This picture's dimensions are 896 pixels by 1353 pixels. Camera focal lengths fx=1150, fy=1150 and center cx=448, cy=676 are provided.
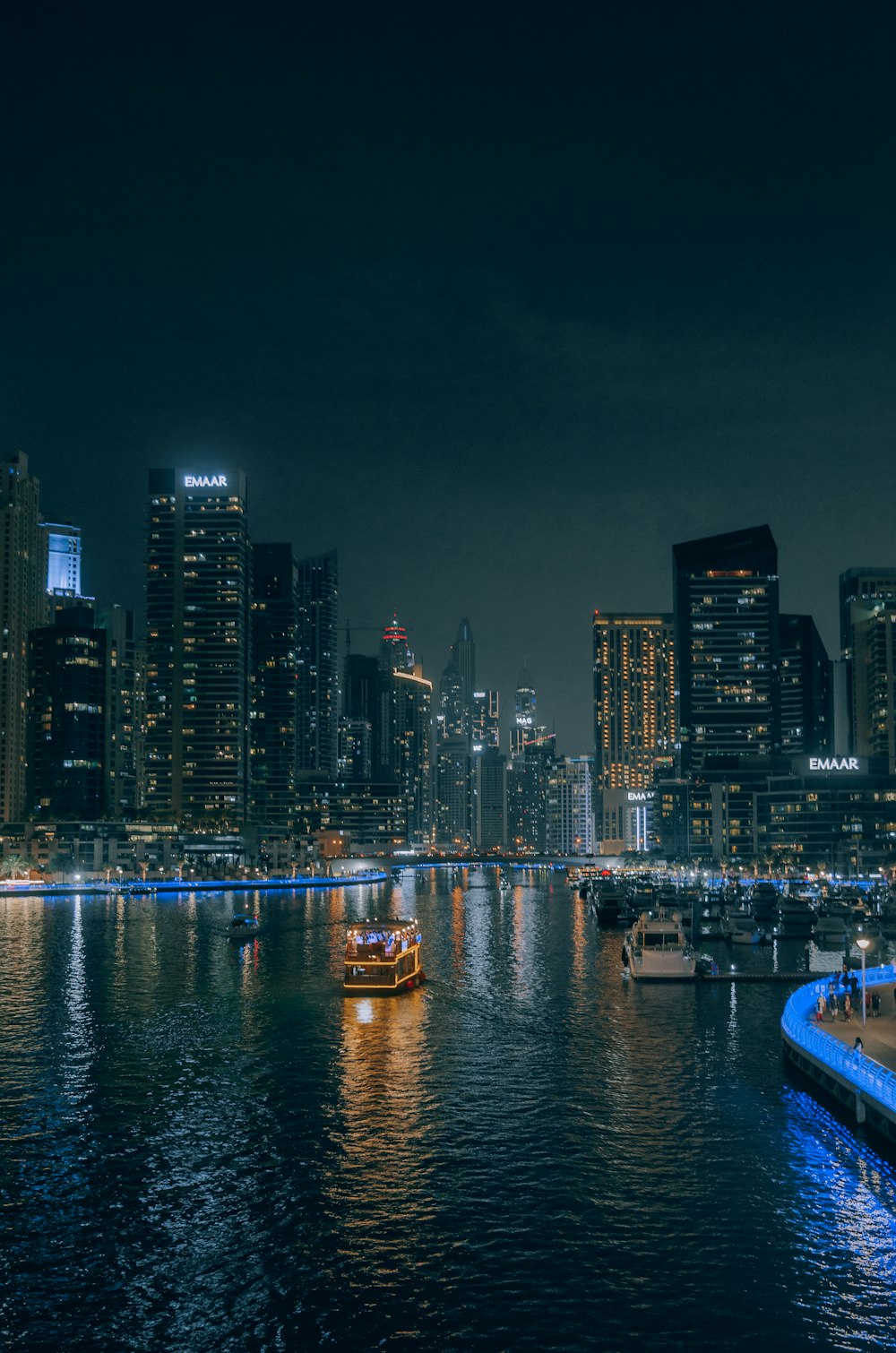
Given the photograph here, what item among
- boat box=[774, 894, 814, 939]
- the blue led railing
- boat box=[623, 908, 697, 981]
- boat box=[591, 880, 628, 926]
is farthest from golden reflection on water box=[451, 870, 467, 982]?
boat box=[774, 894, 814, 939]

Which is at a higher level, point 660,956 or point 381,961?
point 381,961

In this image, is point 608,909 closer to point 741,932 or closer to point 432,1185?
point 741,932

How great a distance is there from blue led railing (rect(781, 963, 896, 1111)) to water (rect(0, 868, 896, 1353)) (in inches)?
88.3

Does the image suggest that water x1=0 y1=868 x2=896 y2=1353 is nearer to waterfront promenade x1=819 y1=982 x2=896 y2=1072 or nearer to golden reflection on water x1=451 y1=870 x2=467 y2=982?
waterfront promenade x1=819 y1=982 x2=896 y2=1072

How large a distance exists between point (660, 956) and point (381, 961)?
25.3 m

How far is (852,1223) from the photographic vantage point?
4134 centimetres

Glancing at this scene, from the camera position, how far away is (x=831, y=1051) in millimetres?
57344

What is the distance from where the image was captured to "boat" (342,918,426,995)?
97.2 m

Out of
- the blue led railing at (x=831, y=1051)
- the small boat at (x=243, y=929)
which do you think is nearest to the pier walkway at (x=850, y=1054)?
the blue led railing at (x=831, y=1051)

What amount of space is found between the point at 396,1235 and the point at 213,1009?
5261 centimetres

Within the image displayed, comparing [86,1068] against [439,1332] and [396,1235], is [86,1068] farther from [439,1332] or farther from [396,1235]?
[439,1332]

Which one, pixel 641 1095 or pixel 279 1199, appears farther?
pixel 641 1095

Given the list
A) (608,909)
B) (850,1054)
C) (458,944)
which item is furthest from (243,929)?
(850,1054)

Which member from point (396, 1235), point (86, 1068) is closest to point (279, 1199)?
point (396, 1235)
